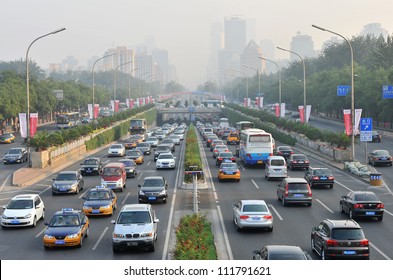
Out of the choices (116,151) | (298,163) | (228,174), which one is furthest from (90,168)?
(298,163)

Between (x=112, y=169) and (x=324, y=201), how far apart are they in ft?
42.6

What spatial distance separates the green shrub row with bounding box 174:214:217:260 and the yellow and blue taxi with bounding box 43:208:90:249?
399cm

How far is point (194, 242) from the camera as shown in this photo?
18750 millimetres

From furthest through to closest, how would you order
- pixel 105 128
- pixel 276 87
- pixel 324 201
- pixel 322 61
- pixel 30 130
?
pixel 322 61 < pixel 276 87 < pixel 105 128 < pixel 30 130 < pixel 324 201

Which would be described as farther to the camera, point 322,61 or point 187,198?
point 322,61

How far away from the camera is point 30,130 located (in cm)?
5438

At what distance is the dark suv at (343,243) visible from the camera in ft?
66.9

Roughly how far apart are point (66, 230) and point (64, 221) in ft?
2.48

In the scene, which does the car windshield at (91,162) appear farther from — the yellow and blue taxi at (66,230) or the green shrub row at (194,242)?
the green shrub row at (194,242)

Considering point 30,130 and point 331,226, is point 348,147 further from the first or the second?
point 331,226

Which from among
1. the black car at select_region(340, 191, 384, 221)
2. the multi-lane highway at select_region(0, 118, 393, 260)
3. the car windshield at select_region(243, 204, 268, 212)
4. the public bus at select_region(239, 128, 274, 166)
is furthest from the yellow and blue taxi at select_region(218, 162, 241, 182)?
the car windshield at select_region(243, 204, 268, 212)

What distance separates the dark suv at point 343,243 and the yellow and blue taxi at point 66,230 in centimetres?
852

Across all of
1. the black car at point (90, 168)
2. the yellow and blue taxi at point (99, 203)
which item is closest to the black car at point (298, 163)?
the black car at point (90, 168)
